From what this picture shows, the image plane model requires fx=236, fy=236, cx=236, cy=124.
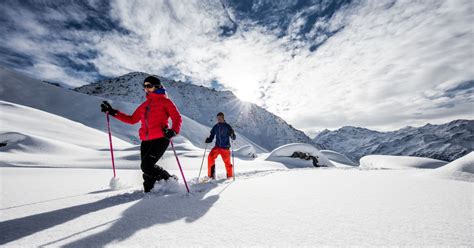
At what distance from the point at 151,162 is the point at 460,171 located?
6.15 m

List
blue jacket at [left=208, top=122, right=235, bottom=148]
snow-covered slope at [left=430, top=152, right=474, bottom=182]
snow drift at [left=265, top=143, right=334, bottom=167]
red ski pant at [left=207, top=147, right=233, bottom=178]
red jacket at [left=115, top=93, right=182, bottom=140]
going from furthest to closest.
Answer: snow drift at [left=265, top=143, right=334, bottom=167] < blue jacket at [left=208, top=122, right=235, bottom=148] < red ski pant at [left=207, top=147, right=233, bottom=178] < snow-covered slope at [left=430, top=152, right=474, bottom=182] < red jacket at [left=115, top=93, right=182, bottom=140]

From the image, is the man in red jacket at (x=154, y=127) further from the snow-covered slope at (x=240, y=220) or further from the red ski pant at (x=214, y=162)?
the red ski pant at (x=214, y=162)

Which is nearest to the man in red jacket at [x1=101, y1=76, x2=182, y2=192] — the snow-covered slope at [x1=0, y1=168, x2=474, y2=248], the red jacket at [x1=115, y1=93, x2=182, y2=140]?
the red jacket at [x1=115, y1=93, x2=182, y2=140]

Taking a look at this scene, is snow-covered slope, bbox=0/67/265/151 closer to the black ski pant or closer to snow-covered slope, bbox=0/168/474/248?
the black ski pant

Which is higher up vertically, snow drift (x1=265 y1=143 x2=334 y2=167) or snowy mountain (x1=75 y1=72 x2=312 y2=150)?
snowy mountain (x1=75 y1=72 x2=312 y2=150)

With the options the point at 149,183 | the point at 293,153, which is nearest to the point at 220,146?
the point at 149,183

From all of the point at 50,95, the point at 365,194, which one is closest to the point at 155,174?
the point at 365,194

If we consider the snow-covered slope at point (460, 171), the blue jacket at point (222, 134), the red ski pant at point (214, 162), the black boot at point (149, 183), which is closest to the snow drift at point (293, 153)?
the blue jacket at point (222, 134)

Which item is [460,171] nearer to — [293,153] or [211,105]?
[293,153]

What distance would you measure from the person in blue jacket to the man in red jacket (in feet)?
7.43

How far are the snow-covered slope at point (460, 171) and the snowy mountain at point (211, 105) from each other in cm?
13543

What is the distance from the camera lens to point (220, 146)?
21.9ft

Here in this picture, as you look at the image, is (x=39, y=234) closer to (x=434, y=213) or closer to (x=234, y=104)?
(x=434, y=213)

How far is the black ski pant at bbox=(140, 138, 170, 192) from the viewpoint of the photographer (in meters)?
3.81
